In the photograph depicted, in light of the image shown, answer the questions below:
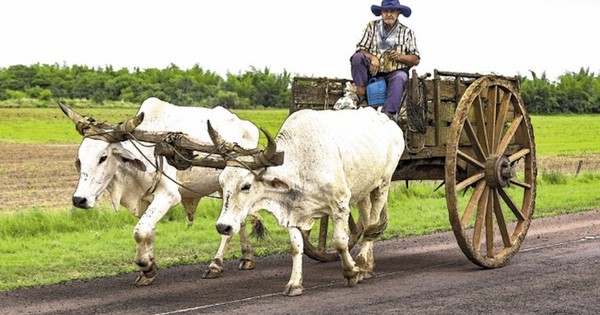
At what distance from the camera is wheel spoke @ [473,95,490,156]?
1192 centimetres

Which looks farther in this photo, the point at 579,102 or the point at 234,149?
the point at 579,102

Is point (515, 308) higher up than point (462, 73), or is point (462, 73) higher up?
point (462, 73)

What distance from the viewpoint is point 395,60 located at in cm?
1184

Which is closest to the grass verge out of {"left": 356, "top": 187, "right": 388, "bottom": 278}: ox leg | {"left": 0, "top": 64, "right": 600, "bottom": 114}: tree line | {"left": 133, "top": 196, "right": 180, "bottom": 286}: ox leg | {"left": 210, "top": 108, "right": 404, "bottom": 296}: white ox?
{"left": 133, "top": 196, "right": 180, "bottom": 286}: ox leg

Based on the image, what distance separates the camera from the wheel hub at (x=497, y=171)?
11938 mm

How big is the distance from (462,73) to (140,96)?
46067 mm

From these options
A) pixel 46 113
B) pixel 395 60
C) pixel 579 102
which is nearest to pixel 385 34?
pixel 395 60

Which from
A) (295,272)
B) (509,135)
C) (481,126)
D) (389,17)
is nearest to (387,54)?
(389,17)

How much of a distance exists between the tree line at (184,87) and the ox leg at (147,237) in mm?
38364

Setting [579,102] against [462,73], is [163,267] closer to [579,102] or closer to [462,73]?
[462,73]

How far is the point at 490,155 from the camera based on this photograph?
477 inches

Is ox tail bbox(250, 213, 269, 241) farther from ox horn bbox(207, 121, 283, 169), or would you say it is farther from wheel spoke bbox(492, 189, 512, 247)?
ox horn bbox(207, 121, 283, 169)

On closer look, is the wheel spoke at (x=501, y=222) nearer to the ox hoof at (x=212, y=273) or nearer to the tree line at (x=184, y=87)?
the ox hoof at (x=212, y=273)

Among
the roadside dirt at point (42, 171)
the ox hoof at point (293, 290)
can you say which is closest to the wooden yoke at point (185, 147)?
the ox hoof at point (293, 290)
